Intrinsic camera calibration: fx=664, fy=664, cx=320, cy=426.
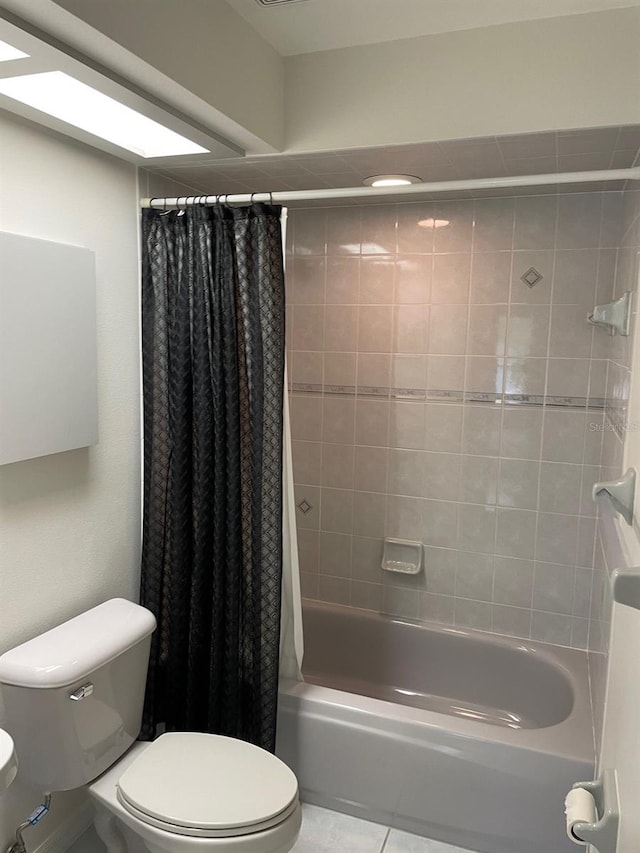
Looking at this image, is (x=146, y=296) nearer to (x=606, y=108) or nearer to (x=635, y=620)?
(x=606, y=108)

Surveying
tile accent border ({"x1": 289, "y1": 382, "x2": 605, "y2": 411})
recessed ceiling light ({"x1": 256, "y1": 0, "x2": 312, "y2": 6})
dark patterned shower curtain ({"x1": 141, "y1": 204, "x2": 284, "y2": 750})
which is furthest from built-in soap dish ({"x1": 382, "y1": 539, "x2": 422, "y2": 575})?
→ recessed ceiling light ({"x1": 256, "y1": 0, "x2": 312, "y2": 6})

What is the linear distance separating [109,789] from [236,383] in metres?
1.21

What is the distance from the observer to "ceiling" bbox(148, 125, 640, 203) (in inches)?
73.7

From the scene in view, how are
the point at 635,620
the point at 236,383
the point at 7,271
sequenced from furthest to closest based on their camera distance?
the point at 236,383, the point at 7,271, the point at 635,620

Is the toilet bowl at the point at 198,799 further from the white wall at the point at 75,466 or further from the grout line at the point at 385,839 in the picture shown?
the grout line at the point at 385,839

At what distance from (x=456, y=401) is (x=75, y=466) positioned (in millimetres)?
1498

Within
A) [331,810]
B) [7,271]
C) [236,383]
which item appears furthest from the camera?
[331,810]

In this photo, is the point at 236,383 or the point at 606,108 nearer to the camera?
the point at 606,108

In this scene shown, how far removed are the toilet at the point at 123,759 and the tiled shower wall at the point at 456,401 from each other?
47.4 inches

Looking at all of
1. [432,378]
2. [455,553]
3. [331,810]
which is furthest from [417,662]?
[432,378]

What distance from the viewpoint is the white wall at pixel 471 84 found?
1708mm

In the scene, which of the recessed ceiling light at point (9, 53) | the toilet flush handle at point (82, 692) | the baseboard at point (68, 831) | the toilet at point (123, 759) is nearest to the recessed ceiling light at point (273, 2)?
the recessed ceiling light at point (9, 53)

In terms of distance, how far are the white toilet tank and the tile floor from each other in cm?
43

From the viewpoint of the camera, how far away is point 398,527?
2.88 m
